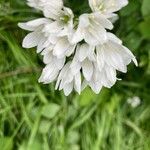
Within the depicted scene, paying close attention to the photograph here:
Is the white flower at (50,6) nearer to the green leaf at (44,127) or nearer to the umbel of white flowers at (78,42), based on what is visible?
the umbel of white flowers at (78,42)

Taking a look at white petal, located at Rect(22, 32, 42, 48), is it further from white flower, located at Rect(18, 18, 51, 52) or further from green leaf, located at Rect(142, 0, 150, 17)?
green leaf, located at Rect(142, 0, 150, 17)

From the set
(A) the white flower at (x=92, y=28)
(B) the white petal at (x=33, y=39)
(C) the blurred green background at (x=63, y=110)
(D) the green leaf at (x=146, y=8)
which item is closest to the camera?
(A) the white flower at (x=92, y=28)

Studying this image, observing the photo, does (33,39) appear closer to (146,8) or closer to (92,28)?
(92,28)

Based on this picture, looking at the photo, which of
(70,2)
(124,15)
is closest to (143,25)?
(124,15)

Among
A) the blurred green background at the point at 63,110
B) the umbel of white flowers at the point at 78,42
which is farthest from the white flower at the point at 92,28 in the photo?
the blurred green background at the point at 63,110

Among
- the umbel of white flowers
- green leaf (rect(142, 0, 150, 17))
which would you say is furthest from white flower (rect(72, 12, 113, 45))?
green leaf (rect(142, 0, 150, 17))

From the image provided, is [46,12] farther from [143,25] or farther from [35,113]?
[35,113]
